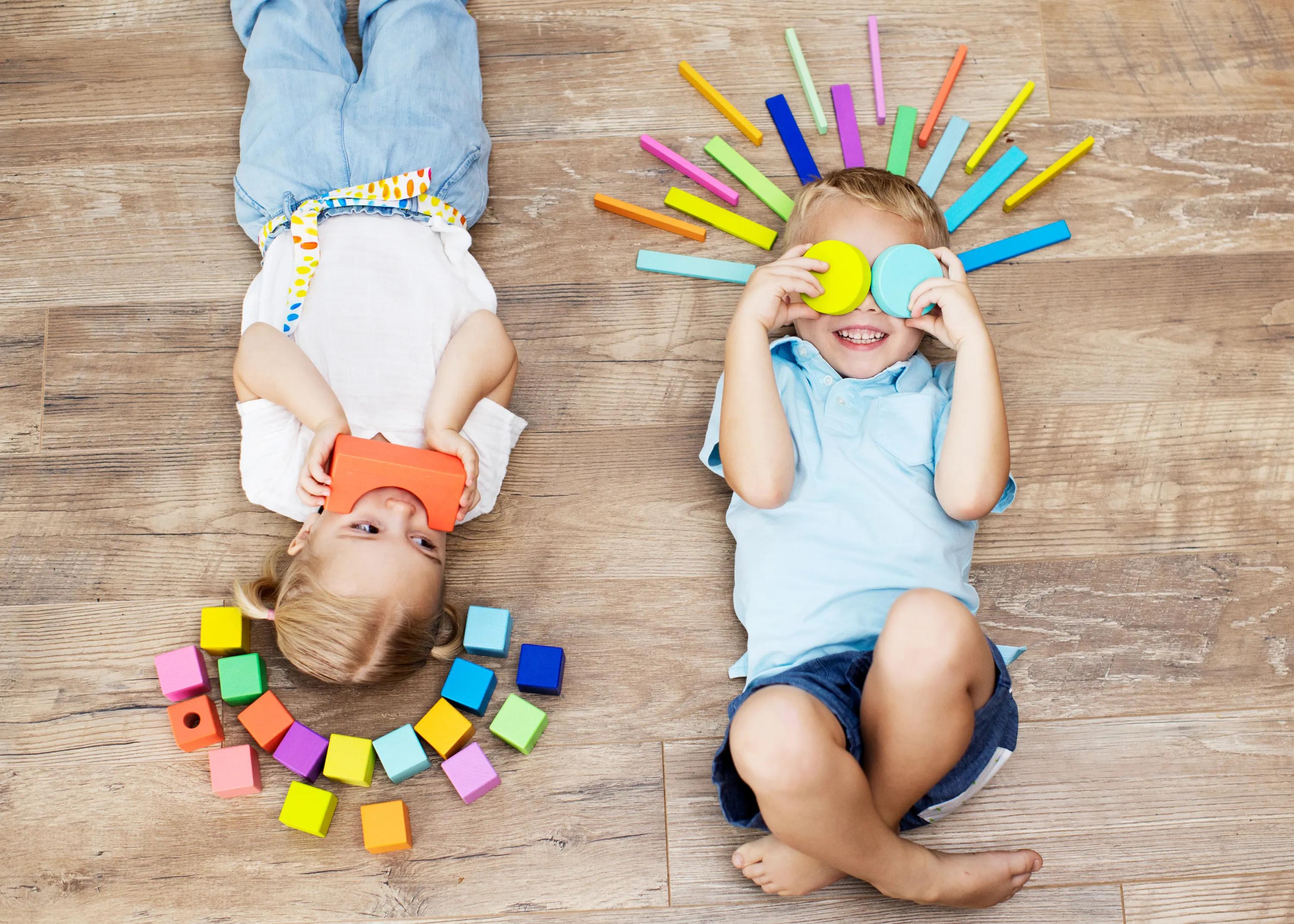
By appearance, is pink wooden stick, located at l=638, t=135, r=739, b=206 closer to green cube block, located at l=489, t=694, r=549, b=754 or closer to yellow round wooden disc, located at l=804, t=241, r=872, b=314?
yellow round wooden disc, located at l=804, t=241, r=872, b=314

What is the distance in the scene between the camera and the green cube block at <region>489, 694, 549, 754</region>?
1.13 metres

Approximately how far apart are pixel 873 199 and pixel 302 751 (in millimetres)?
954

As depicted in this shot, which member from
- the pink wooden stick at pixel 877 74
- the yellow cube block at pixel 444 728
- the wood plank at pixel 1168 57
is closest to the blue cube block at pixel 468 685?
the yellow cube block at pixel 444 728

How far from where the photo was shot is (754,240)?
4.36 feet

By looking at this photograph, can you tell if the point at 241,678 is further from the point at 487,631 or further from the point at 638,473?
the point at 638,473

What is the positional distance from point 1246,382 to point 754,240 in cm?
70

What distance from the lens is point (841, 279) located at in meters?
1.08

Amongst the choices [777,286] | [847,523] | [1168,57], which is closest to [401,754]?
[847,523]

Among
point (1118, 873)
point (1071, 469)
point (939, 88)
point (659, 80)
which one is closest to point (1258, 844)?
point (1118, 873)

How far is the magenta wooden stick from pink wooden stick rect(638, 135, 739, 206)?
0.56 ft

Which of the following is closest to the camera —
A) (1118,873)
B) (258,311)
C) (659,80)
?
(1118,873)

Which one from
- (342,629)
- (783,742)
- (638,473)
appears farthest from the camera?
(638,473)

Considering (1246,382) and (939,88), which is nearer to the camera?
(1246,382)

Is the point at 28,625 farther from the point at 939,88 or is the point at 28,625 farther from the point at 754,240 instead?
the point at 939,88
